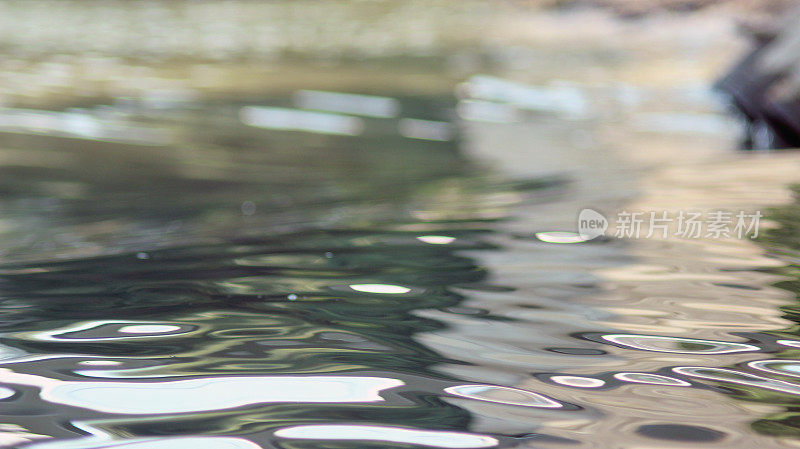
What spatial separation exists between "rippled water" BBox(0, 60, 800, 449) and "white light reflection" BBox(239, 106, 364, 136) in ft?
5.02

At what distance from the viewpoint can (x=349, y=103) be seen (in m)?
4.95

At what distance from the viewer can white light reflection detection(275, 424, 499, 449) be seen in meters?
1.02

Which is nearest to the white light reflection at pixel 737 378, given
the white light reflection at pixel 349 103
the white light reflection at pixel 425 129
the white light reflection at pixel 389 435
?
the white light reflection at pixel 389 435

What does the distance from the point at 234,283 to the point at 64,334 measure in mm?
354

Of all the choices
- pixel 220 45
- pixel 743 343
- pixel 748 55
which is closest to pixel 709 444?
pixel 743 343

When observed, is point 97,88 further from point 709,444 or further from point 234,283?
point 709,444

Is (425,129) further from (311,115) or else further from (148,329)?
(148,329)

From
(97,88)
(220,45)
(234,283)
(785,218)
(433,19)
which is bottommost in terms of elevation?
(234,283)

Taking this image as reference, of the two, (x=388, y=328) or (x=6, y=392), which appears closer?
(x=6, y=392)

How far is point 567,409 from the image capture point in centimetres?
111

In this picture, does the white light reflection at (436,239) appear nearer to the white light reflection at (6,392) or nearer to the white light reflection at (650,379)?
the white light reflection at (650,379)

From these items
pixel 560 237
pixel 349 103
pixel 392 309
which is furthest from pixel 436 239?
pixel 349 103

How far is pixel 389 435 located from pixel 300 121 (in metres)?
3.54

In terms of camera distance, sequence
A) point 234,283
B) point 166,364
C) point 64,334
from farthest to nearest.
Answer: point 234,283
point 64,334
point 166,364
